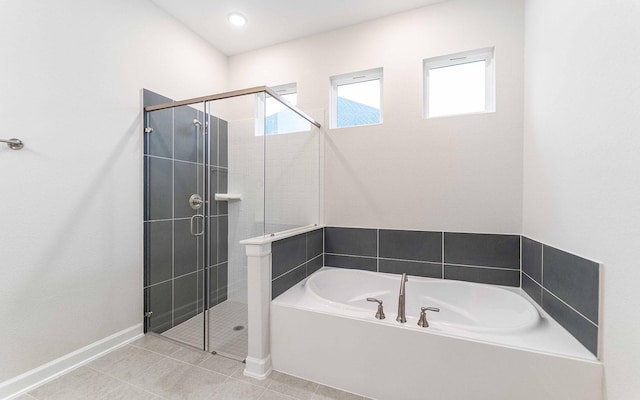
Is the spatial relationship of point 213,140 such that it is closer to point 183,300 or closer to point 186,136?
point 186,136

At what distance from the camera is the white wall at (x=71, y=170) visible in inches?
57.4

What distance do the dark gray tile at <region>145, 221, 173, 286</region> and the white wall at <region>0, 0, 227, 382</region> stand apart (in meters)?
0.08

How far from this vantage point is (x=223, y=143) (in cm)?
219

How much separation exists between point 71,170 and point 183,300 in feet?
4.31

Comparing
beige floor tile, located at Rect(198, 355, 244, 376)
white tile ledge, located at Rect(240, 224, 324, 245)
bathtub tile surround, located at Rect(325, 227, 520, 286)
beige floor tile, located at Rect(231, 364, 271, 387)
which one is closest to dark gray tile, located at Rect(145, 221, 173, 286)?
beige floor tile, located at Rect(198, 355, 244, 376)

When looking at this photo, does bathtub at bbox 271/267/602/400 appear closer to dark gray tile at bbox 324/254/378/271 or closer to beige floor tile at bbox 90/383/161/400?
dark gray tile at bbox 324/254/378/271

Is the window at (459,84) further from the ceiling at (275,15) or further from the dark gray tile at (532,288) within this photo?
the dark gray tile at (532,288)

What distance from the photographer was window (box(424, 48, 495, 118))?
83.3 inches

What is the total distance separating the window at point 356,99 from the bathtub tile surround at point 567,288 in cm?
162

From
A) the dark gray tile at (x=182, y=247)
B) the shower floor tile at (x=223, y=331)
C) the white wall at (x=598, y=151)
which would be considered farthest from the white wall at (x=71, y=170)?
the white wall at (x=598, y=151)

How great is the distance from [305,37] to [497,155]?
2.14 m

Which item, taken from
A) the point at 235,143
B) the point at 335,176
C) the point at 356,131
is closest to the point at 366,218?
the point at 335,176

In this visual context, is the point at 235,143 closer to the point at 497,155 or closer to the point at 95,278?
the point at 95,278

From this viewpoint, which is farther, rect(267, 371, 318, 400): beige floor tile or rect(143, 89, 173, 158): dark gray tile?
rect(143, 89, 173, 158): dark gray tile
